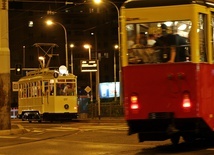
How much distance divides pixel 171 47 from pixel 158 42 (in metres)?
0.35

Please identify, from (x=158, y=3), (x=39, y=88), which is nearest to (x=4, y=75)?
(x=158, y=3)

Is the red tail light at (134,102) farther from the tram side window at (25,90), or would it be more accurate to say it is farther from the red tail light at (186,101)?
the tram side window at (25,90)

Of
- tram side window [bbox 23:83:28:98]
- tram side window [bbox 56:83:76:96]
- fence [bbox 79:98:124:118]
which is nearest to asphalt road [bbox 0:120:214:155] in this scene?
tram side window [bbox 56:83:76:96]

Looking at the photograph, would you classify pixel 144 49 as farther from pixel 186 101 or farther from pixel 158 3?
pixel 186 101

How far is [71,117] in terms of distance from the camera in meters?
37.8

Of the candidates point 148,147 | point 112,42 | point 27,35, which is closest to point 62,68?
point 148,147

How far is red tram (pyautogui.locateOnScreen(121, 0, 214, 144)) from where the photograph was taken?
13.0 m

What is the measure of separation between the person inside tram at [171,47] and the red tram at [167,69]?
0.02 m

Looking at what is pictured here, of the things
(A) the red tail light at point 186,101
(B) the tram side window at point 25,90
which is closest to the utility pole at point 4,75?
(A) the red tail light at point 186,101

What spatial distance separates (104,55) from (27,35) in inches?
553

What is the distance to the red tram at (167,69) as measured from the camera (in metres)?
13.0

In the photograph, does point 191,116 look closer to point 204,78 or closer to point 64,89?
point 204,78

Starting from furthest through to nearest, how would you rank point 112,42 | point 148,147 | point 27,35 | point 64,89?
point 112,42 → point 27,35 → point 64,89 → point 148,147

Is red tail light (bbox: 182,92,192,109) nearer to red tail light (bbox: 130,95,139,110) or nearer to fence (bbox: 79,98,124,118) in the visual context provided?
red tail light (bbox: 130,95,139,110)
